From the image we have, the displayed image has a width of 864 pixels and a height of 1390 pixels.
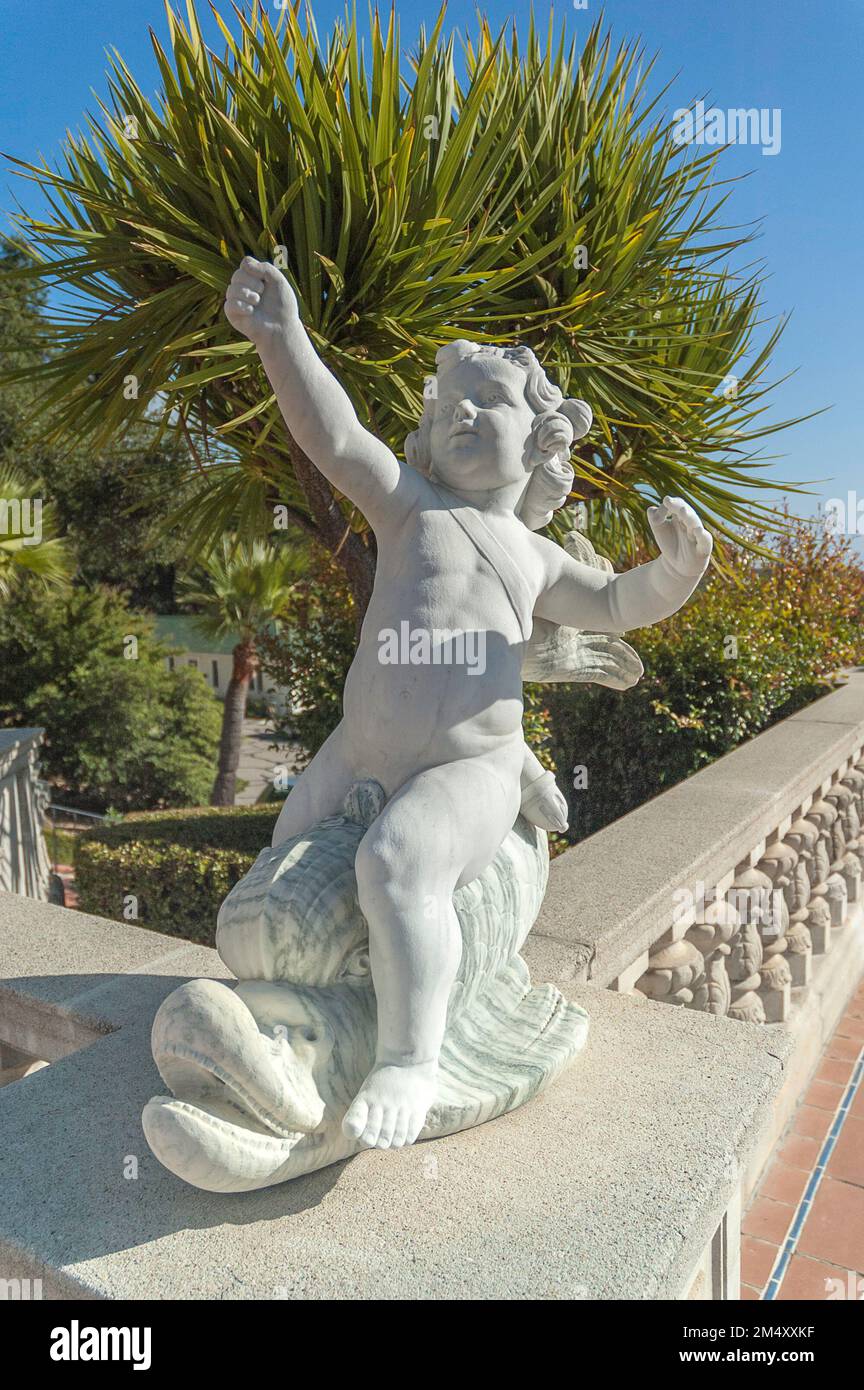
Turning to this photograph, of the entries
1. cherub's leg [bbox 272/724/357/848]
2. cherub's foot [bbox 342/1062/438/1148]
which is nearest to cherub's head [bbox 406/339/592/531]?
cherub's leg [bbox 272/724/357/848]

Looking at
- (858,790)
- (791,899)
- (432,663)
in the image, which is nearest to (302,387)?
(432,663)

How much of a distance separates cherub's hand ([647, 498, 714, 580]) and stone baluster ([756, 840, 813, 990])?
182 centimetres

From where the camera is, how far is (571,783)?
19.8ft

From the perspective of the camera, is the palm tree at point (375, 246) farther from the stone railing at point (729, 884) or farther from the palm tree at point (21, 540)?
the palm tree at point (21, 540)

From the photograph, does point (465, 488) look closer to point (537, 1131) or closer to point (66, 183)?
point (537, 1131)

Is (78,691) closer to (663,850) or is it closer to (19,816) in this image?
(19,816)

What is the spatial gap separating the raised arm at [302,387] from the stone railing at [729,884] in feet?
3.86

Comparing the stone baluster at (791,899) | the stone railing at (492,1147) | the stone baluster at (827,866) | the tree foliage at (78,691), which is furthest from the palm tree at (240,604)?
the stone railing at (492,1147)

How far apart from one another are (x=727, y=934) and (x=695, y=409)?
2.85 m

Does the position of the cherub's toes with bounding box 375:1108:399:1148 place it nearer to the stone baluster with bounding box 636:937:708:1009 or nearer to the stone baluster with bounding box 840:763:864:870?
the stone baluster with bounding box 636:937:708:1009

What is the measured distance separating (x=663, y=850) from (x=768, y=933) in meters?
0.64
